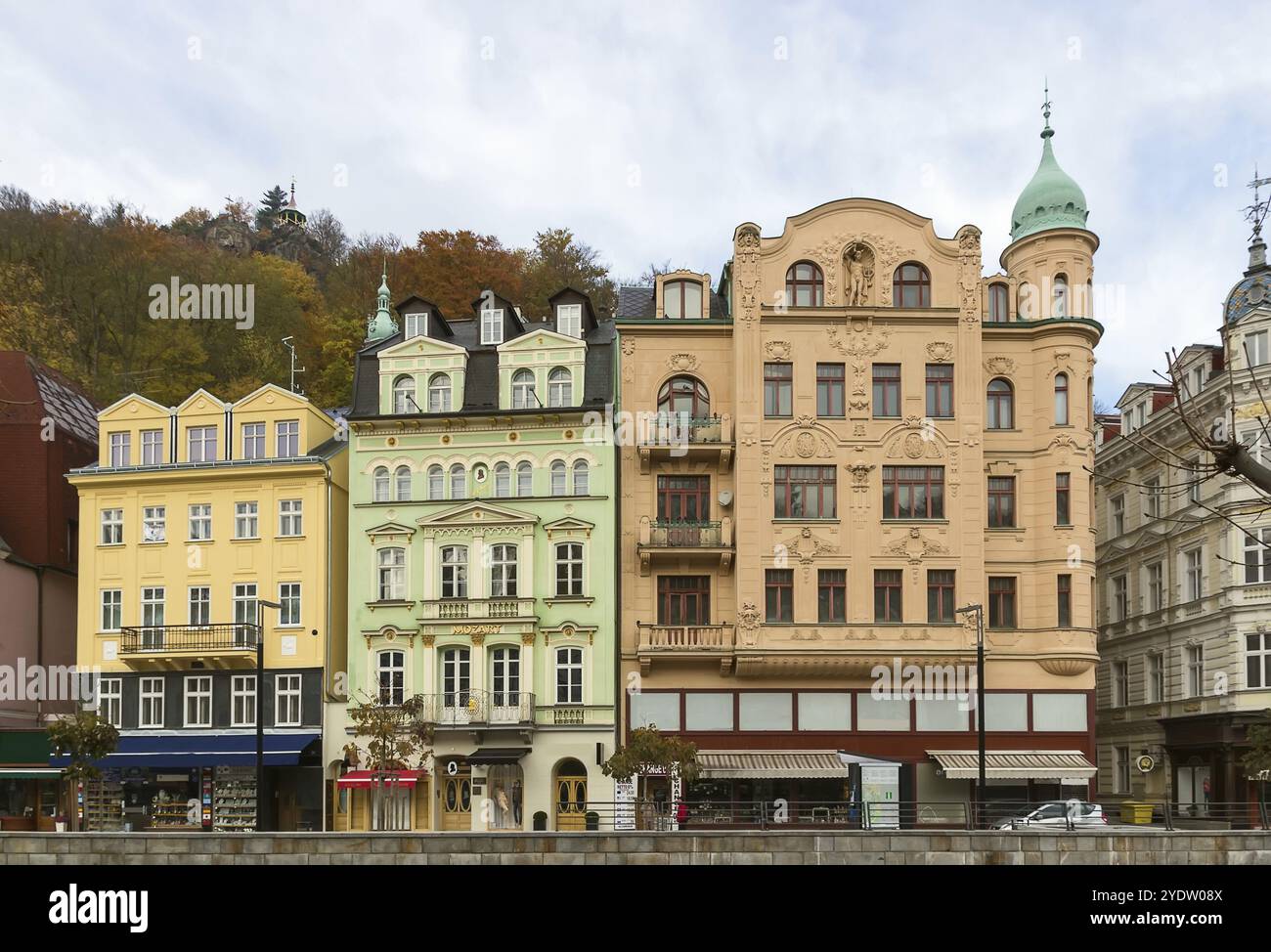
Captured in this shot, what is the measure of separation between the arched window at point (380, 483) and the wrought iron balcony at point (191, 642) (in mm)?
5995

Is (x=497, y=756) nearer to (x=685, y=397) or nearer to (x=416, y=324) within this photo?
(x=685, y=397)

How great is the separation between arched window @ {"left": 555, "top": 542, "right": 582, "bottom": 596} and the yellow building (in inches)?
311

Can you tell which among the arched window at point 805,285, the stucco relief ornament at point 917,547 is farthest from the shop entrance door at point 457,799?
the arched window at point 805,285

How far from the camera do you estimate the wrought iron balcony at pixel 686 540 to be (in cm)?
4447

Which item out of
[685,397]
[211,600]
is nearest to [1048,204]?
[685,397]

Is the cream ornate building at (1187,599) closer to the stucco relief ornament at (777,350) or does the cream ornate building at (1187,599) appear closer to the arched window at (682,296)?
the stucco relief ornament at (777,350)

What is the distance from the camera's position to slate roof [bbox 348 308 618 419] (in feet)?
153

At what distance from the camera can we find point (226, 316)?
66.1 meters

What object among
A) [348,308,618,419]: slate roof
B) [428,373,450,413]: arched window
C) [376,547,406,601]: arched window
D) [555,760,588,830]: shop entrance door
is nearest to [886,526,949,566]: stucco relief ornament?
[348,308,618,419]: slate roof

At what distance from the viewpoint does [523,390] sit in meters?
46.9

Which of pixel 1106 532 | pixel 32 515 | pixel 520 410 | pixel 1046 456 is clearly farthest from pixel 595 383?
pixel 1106 532
